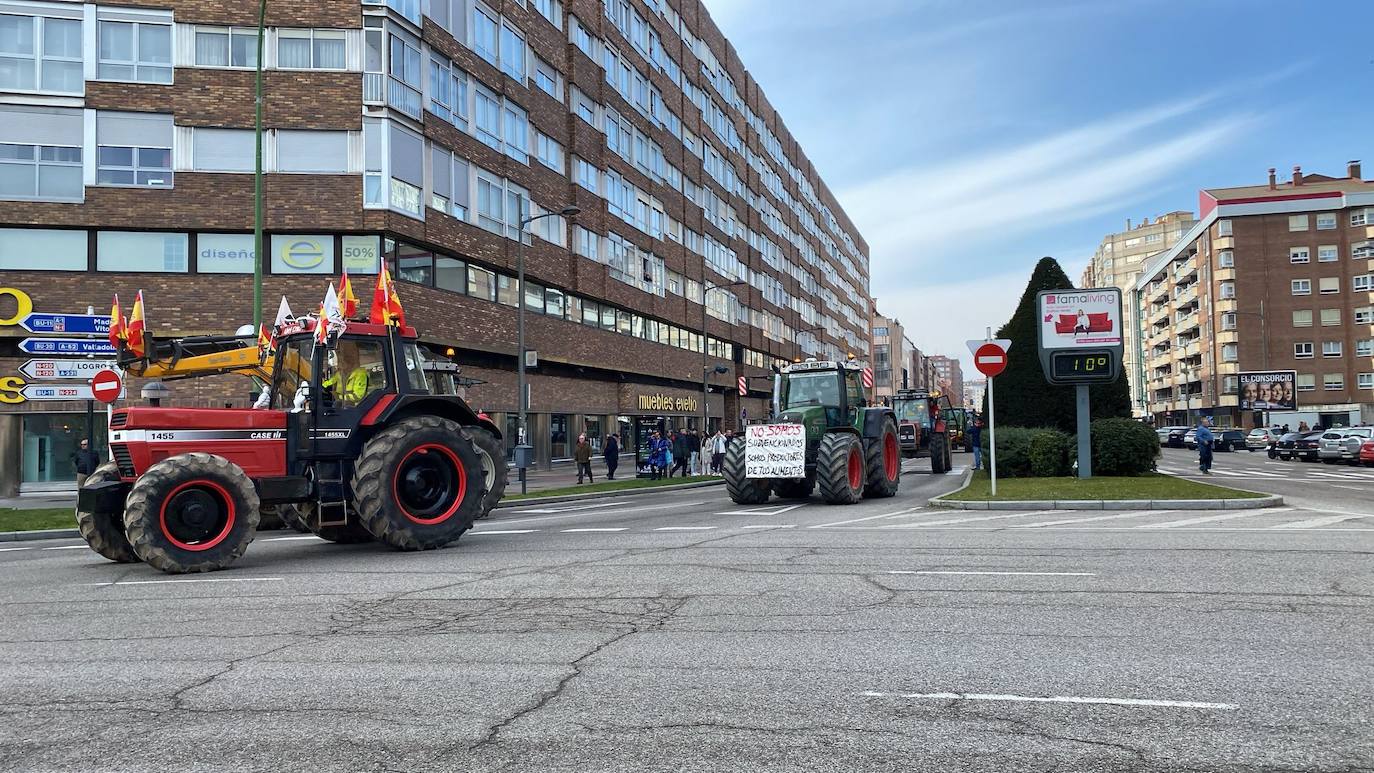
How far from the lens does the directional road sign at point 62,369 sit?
18469 mm

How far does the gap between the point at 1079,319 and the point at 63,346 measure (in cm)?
2113

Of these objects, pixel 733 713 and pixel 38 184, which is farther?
pixel 38 184

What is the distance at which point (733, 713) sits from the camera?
15.4 feet

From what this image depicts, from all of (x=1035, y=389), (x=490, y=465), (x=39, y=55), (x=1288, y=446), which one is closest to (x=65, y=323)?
(x=490, y=465)

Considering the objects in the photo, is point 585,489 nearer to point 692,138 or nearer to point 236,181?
point 236,181

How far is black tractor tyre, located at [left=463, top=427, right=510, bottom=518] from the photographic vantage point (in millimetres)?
12305

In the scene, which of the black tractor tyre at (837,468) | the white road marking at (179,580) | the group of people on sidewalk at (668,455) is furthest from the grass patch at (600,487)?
the white road marking at (179,580)

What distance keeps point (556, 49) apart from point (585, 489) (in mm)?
21002

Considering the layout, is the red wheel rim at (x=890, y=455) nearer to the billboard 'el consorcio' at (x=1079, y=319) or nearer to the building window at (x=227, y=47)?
the billboard 'el consorcio' at (x=1079, y=319)

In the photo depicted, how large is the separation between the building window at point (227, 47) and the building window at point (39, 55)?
315 centimetres

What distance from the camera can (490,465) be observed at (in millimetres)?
12375

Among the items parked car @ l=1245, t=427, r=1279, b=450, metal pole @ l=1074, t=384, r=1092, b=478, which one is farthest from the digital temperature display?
parked car @ l=1245, t=427, r=1279, b=450

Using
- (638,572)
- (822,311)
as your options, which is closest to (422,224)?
(638,572)

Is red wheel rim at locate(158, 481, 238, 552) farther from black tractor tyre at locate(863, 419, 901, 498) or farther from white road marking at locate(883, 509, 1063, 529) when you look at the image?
black tractor tyre at locate(863, 419, 901, 498)
